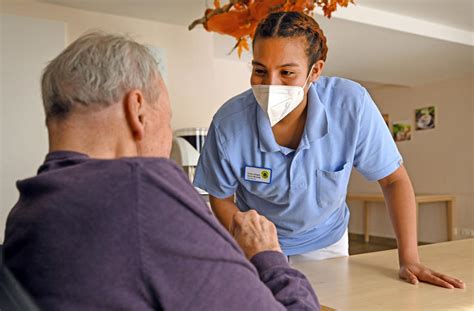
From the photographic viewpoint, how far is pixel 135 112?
29.3 inches

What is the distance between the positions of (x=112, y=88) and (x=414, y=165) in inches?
271

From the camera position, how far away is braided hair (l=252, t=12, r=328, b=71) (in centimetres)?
135

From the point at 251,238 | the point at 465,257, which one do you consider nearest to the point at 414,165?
the point at 465,257

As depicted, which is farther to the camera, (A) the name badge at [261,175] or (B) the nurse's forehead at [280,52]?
(A) the name badge at [261,175]

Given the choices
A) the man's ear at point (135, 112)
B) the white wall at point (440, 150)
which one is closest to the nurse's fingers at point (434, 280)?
the man's ear at point (135, 112)

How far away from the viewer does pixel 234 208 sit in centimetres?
150

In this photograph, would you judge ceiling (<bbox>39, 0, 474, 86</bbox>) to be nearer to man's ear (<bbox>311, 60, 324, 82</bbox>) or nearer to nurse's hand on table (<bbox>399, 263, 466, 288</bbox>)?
man's ear (<bbox>311, 60, 324, 82</bbox>)

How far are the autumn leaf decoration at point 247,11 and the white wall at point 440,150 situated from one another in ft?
15.3

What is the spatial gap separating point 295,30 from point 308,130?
29 cm

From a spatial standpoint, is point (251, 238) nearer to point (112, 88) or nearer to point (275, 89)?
A: point (112, 88)

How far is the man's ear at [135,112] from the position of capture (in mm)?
738

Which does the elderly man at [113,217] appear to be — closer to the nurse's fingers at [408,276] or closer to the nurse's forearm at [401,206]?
the nurse's fingers at [408,276]

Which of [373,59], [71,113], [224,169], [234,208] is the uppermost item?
[373,59]

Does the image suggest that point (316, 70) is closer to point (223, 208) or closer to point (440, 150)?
point (223, 208)
